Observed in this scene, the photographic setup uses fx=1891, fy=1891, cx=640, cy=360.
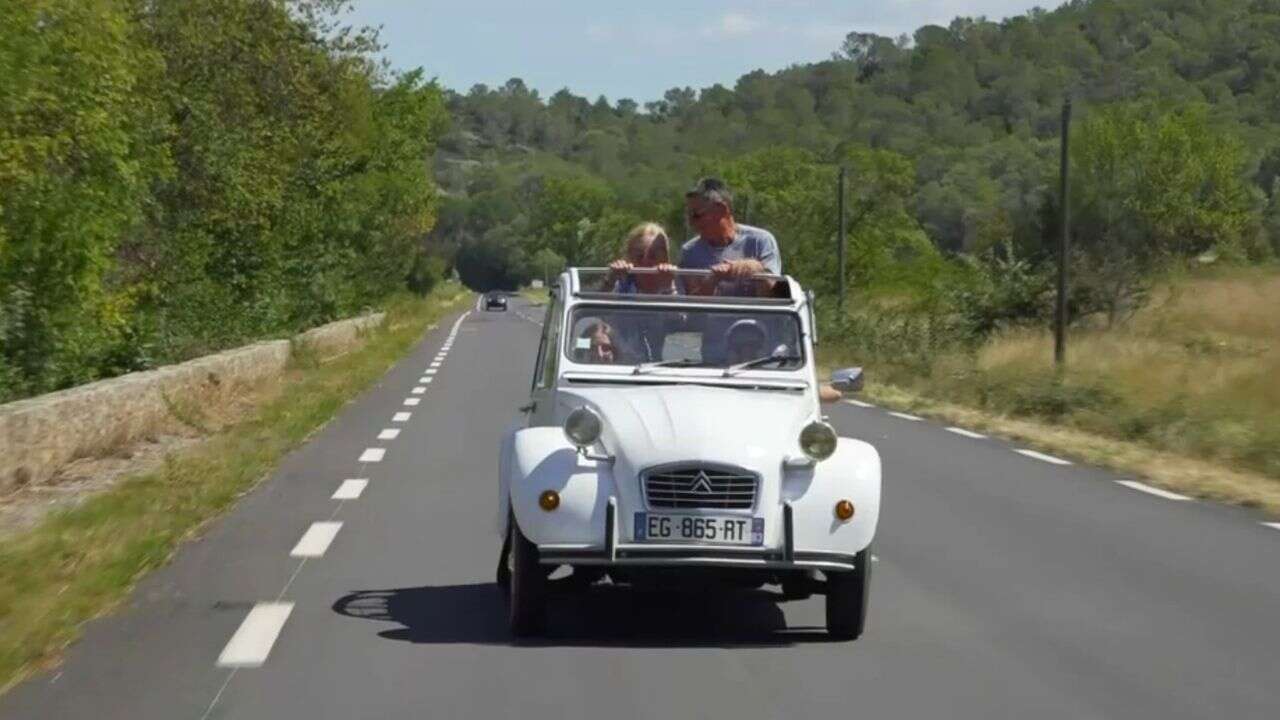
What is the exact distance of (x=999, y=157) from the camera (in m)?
134

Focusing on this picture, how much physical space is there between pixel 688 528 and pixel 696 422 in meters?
0.47

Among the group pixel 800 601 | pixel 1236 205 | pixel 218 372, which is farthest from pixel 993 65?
pixel 800 601

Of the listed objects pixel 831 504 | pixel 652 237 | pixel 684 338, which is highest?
pixel 652 237

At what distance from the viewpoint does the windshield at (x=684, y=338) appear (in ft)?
28.0

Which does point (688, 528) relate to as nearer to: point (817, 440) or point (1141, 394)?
point (817, 440)

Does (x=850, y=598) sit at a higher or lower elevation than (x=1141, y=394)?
higher

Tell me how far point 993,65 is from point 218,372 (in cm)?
16489

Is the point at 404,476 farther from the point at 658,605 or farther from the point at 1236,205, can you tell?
the point at 1236,205

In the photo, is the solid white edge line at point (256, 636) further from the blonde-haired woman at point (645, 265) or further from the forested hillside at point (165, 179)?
the forested hillside at point (165, 179)

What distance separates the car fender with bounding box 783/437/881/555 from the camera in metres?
7.43

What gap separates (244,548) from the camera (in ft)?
33.5

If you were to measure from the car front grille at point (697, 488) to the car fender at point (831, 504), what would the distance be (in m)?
0.19

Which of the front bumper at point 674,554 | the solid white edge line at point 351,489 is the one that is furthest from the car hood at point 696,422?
the solid white edge line at point 351,489

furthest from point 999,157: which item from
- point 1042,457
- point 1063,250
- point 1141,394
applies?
point 1042,457
